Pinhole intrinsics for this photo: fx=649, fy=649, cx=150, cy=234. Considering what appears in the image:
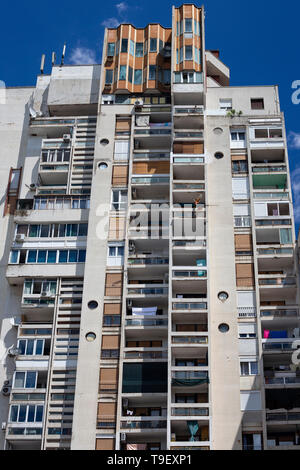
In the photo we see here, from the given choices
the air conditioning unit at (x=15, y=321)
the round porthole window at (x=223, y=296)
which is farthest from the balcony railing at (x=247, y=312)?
the air conditioning unit at (x=15, y=321)

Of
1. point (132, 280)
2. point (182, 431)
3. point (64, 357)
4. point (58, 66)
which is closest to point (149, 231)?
point (132, 280)

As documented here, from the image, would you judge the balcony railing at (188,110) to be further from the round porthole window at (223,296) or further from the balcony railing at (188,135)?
the round porthole window at (223,296)

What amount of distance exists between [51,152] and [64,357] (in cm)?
2281

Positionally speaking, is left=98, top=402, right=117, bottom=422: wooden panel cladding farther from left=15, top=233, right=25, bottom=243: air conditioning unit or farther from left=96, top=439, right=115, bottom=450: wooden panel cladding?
left=15, top=233, right=25, bottom=243: air conditioning unit

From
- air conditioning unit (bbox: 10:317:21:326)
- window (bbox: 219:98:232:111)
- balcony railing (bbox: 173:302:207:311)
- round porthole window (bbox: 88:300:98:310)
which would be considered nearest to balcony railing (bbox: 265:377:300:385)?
balcony railing (bbox: 173:302:207:311)

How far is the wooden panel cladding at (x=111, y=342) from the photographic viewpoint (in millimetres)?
55031

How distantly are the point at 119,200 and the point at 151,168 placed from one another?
5267 millimetres

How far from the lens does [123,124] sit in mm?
68688

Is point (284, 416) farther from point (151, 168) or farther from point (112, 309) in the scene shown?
point (151, 168)

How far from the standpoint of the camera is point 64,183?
67188mm

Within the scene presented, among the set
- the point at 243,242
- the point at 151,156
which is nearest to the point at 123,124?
the point at 151,156

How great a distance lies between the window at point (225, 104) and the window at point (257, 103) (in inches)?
97.8

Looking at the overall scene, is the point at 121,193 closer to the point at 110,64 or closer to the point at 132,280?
the point at 132,280

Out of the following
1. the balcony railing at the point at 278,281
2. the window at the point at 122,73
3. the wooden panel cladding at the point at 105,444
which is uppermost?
the window at the point at 122,73
